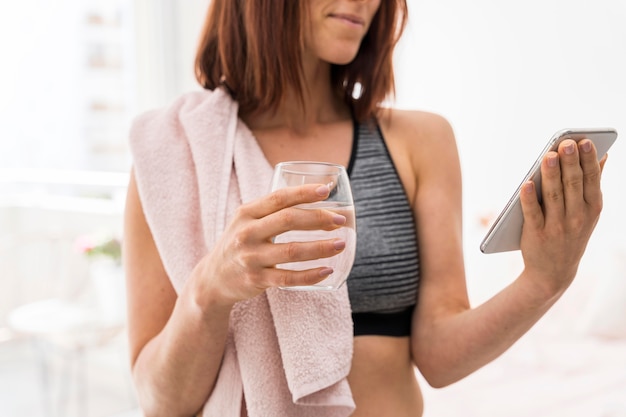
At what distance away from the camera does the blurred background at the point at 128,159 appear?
2.53m

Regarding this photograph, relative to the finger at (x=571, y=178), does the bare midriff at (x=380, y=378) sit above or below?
below

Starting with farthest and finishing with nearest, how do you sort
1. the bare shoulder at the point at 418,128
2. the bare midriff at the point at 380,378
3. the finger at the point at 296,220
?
1. the bare shoulder at the point at 418,128
2. the bare midriff at the point at 380,378
3. the finger at the point at 296,220

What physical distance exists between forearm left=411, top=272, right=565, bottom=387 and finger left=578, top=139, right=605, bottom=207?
0.45 feet

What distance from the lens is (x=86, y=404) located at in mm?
3494

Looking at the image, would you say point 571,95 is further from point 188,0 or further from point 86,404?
point 86,404

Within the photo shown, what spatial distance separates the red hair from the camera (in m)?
1.01

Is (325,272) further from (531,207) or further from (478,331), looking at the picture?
(478,331)

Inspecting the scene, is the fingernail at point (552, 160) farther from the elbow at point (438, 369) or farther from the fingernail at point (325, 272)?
the elbow at point (438, 369)

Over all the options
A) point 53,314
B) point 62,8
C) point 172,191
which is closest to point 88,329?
point 53,314

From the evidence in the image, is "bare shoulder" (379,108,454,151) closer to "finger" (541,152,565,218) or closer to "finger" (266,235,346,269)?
"finger" (541,152,565,218)

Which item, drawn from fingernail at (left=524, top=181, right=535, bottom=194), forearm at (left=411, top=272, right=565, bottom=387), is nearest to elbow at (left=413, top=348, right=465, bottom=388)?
forearm at (left=411, top=272, right=565, bottom=387)

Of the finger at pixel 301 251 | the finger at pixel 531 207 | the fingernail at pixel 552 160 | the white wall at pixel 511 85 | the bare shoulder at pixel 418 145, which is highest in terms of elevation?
the fingernail at pixel 552 160

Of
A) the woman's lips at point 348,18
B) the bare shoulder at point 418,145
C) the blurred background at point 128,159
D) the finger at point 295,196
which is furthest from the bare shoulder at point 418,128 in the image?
the blurred background at point 128,159

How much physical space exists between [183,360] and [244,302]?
0.35 feet
